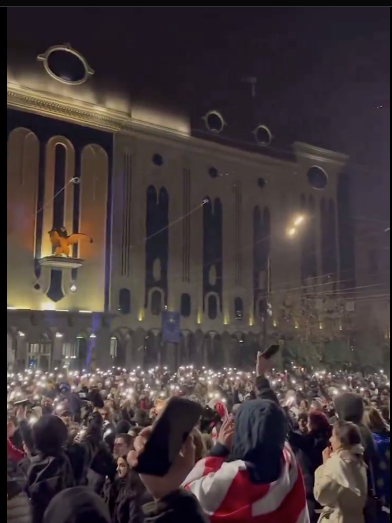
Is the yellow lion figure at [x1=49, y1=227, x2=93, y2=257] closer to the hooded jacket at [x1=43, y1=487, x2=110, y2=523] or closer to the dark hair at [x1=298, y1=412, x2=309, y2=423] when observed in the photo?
the hooded jacket at [x1=43, y1=487, x2=110, y2=523]

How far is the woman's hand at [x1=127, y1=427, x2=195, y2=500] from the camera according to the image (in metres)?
1.54

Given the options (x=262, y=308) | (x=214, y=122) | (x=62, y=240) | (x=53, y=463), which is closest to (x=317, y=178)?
(x=214, y=122)

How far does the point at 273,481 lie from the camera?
1.67 m

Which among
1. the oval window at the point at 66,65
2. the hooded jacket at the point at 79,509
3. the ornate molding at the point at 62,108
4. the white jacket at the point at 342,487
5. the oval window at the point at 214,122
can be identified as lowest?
the white jacket at the point at 342,487

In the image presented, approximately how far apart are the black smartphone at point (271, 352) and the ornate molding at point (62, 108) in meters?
1.06

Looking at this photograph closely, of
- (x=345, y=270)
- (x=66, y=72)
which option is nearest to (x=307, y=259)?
(x=345, y=270)

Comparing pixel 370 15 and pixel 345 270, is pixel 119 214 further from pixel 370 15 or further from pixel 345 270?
pixel 370 15

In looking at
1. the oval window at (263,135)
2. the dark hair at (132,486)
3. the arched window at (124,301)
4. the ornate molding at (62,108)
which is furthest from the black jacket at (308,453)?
the ornate molding at (62,108)

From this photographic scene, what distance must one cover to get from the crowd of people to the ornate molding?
912 millimetres

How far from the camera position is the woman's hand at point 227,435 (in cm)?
179

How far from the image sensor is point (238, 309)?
7.25 ft

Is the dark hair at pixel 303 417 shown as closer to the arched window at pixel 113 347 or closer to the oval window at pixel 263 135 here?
the arched window at pixel 113 347

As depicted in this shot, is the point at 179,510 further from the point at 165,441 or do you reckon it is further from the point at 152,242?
the point at 152,242
